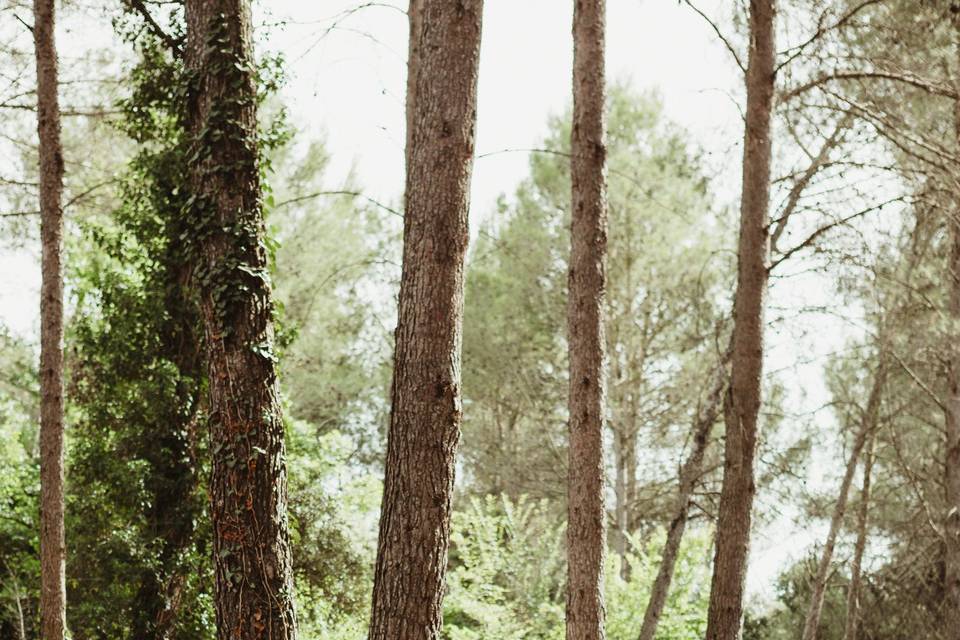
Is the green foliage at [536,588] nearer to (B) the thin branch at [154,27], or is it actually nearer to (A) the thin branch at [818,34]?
(B) the thin branch at [154,27]

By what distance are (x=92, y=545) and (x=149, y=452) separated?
912 millimetres

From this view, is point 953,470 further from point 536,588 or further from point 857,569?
point 536,588

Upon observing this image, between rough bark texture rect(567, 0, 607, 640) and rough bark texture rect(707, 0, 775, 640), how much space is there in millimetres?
771

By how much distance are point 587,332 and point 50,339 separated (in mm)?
3765

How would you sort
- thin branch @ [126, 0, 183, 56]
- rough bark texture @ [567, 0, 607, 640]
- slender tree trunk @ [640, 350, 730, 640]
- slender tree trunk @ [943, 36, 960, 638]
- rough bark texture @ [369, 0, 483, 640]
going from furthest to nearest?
slender tree trunk @ [943, 36, 960, 638] < thin branch @ [126, 0, 183, 56] < slender tree trunk @ [640, 350, 730, 640] < rough bark texture @ [567, 0, 607, 640] < rough bark texture @ [369, 0, 483, 640]

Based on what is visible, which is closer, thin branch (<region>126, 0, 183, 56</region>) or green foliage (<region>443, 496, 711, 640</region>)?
thin branch (<region>126, 0, 183, 56</region>)

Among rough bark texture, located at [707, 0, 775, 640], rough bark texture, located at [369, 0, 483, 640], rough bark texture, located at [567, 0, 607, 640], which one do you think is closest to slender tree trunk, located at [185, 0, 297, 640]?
rough bark texture, located at [369, 0, 483, 640]

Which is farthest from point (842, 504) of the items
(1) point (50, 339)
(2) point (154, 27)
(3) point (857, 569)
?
(2) point (154, 27)

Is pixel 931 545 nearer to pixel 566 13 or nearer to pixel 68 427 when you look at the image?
pixel 566 13

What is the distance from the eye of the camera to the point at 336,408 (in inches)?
702

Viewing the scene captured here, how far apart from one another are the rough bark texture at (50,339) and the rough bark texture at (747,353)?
4.21 metres

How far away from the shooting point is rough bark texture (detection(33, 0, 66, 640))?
654cm

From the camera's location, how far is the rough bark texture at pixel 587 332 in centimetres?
505

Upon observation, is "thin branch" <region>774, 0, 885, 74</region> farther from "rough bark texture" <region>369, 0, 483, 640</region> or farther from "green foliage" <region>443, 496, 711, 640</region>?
"green foliage" <region>443, 496, 711, 640</region>
